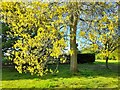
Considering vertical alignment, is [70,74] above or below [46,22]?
below

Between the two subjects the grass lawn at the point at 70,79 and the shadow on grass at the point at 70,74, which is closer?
the grass lawn at the point at 70,79

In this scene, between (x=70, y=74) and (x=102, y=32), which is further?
(x=70, y=74)

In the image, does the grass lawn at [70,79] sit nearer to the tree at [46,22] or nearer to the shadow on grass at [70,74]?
the shadow on grass at [70,74]

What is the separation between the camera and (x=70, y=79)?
3883 mm

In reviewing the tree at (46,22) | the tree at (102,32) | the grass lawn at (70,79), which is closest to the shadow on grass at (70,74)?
the grass lawn at (70,79)

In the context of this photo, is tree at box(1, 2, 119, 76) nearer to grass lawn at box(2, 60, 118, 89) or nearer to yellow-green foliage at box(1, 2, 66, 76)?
yellow-green foliage at box(1, 2, 66, 76)

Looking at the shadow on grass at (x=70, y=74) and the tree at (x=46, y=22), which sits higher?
the tree at (x=46, y=22)

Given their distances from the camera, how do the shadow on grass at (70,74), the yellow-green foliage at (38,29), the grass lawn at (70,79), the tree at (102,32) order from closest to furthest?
1. the tree at (102,32)
2. the yellow-green foliage at (38,29)
3. the grass lawn at (70,79)
4. the shadow on grass at (70,74)

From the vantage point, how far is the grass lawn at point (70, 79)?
3.61m

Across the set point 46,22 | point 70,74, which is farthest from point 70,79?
point 46,22

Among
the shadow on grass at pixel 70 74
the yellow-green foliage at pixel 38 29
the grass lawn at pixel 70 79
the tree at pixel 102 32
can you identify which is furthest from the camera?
the shadow on grass at pixel 70 74

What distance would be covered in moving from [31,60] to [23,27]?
436 mm

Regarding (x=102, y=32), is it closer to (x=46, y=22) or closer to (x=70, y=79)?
(x=46, y=22)

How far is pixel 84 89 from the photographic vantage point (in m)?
3.43
